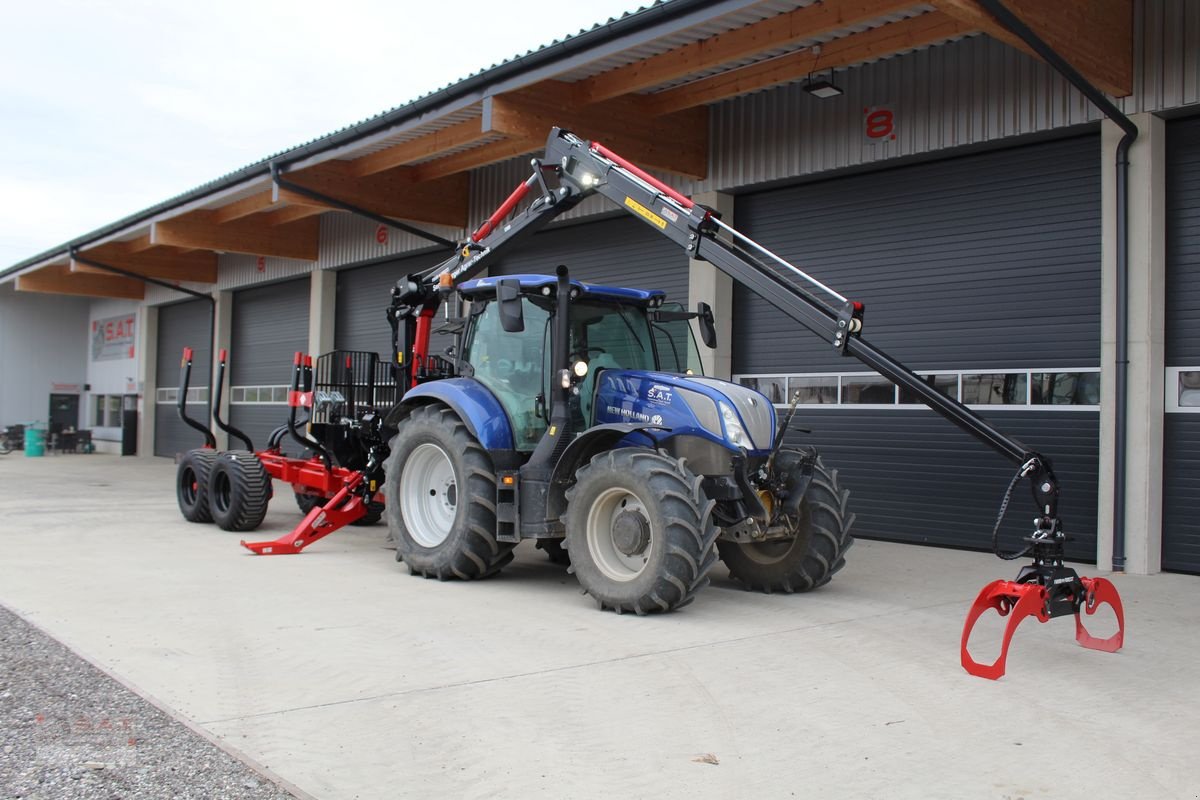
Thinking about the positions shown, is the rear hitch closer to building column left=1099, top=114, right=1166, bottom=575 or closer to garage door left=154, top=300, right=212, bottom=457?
building column left=1099, top=114, right=1166, bottom=575

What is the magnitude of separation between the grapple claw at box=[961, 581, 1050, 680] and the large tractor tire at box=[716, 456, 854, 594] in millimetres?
1960

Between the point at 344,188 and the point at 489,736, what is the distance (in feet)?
41.7

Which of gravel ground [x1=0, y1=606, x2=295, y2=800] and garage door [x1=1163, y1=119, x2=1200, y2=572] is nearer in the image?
gravel ground [x1=0, y1=606, x2=295, y2=800]

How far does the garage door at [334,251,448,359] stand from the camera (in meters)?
18.4

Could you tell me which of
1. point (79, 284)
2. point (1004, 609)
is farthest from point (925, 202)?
point (79, 284)

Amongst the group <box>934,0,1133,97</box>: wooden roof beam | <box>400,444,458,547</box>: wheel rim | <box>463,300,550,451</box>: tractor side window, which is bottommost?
<box>400,444,458,547</box>: wheel rim

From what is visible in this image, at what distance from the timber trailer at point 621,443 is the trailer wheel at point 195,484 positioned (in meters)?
3.59

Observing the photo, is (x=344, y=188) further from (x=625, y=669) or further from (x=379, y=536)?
(x=625, y=669)

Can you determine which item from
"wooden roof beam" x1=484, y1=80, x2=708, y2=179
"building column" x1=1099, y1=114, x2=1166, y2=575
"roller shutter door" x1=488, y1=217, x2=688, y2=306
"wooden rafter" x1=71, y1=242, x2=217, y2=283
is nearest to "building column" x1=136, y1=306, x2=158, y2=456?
"wooden rafter" x1=71, y1=242, x2=217, y2=283

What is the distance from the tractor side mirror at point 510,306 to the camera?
24.8 ft

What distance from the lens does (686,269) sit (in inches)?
526

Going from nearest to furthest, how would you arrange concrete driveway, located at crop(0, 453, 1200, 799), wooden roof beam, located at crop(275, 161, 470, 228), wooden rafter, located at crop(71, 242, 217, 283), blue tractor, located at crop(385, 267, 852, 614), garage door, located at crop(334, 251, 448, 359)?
concrete driveway, located at crop(0, 453, 1200, 799) < blue tractor, located at crop(385, 267, 852, 614) < wooden roof beam, located at crop(275, 161, 470, 228) < garage door, located at crop(334, 251, 448, 359) < wooden rafter, located at crop(71, 242, 217, 283)

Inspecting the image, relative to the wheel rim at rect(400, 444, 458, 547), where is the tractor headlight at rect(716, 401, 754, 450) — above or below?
above

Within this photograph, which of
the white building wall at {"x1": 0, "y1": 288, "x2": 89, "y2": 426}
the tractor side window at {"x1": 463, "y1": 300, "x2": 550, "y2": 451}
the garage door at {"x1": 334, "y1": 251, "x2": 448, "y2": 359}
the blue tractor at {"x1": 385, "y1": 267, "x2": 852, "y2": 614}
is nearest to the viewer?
the blue tractor at {"x1": 385, "y1": 267, "x2": 852, "y2": 614}
